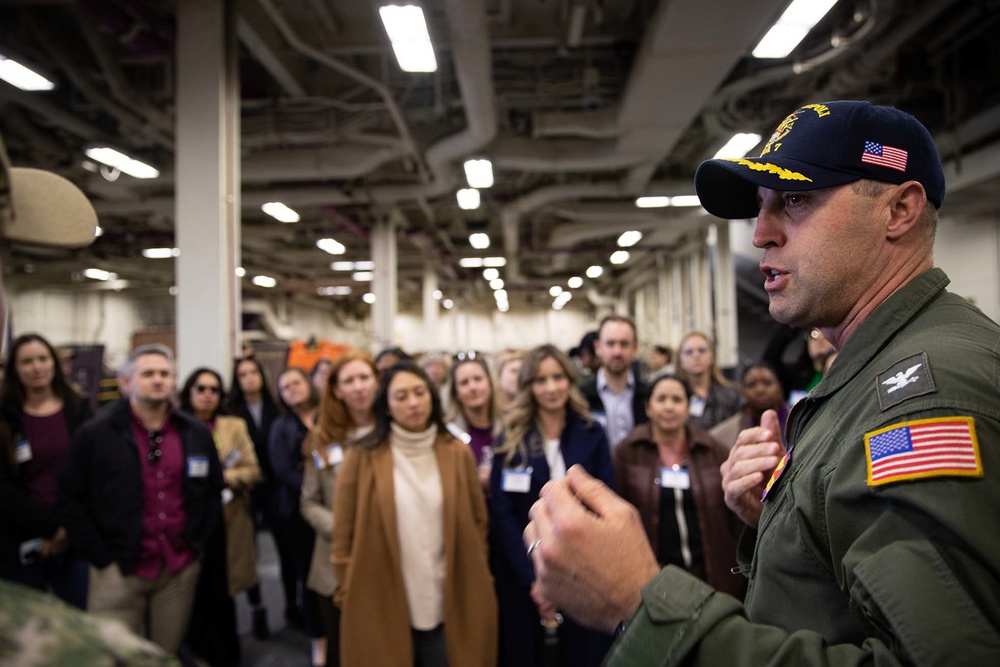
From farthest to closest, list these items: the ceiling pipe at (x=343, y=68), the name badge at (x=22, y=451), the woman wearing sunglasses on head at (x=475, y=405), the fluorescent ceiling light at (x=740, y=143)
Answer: the fluorescent ceiling light at (x=740, y=143)
the ceiling pipe at (x=343, y=68)
the woman wearing sunglasses on head at (x=475, y=405)
the name badge at (x=22, y=451)


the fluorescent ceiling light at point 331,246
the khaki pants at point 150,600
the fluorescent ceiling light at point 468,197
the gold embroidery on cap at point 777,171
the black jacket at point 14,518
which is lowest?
the khaki pants at point 150,600

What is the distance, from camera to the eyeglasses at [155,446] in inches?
119

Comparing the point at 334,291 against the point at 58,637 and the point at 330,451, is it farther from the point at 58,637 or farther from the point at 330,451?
the point at 58,637

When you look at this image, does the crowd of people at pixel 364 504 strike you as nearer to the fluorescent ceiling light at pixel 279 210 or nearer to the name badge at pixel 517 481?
the name badge at pixel 517 481

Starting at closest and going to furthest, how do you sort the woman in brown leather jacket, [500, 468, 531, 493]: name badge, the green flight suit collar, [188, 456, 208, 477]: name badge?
1. the green flight suit collar
2. the woman in brown leather jacket
3. [500, 468, 531, 493]: name badge
4. [188, 456, 208, 477]: name badge

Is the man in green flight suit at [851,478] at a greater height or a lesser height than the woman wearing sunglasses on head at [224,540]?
greater

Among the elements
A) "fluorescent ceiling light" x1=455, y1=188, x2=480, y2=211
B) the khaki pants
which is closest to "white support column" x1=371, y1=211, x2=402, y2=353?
"fluorescent ceiling light" x1=455, y1=188, x2=480, y2=211

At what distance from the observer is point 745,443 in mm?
1193

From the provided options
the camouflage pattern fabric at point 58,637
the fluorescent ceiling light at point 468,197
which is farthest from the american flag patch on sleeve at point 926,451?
the fluorescent ceiling light at point 468,197

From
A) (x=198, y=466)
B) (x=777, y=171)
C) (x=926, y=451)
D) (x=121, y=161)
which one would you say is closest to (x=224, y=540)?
(x=198, y=466)

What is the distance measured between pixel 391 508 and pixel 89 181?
8687 millimetres

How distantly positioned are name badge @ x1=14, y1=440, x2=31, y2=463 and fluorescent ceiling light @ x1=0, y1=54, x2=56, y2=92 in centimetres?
316

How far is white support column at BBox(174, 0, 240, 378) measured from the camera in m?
4.45

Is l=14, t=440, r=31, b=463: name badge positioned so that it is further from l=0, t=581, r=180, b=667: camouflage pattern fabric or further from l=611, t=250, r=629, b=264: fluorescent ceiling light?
l=611, t=250, r=629, b=264: fluorescent ceiling light
